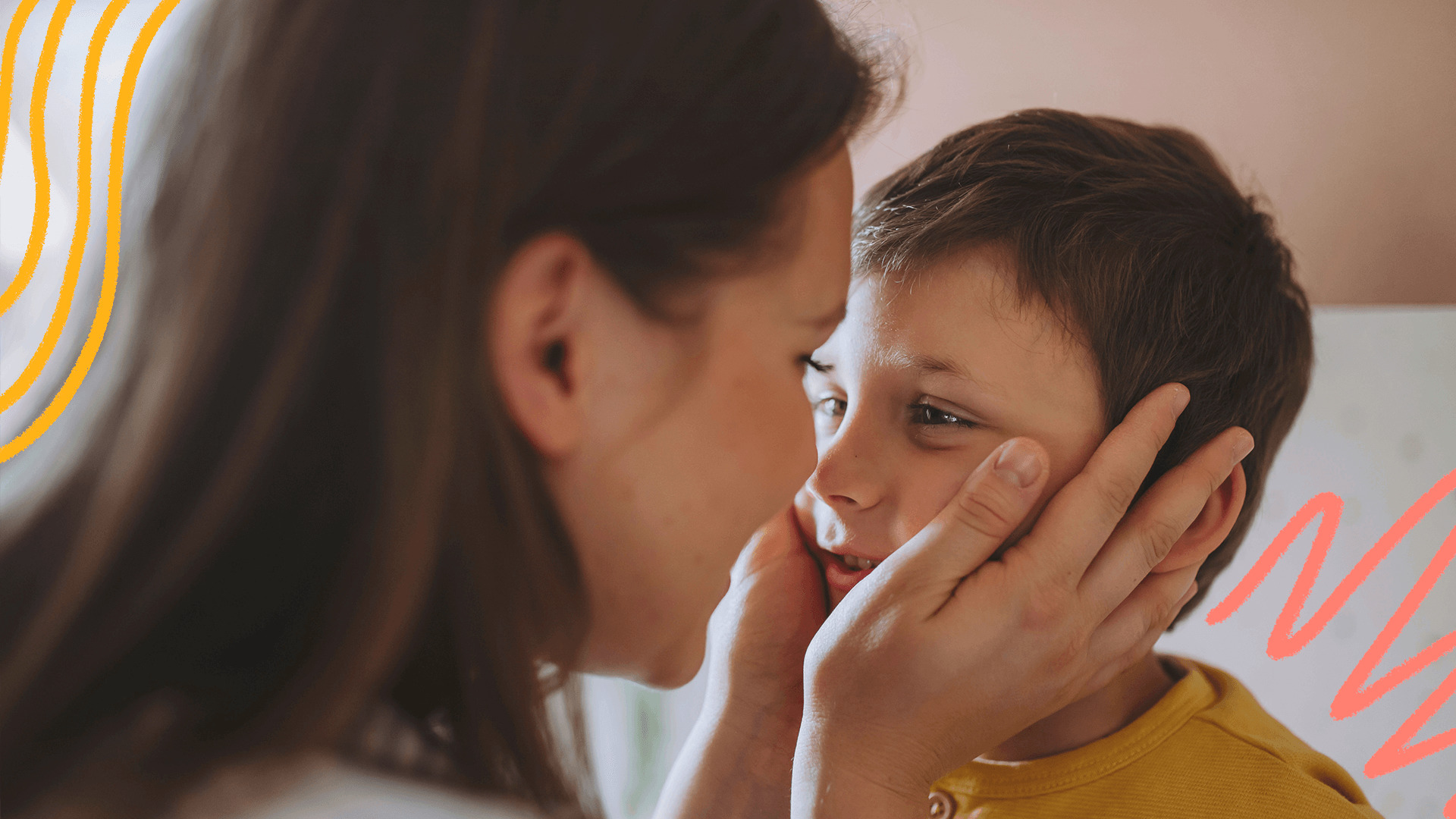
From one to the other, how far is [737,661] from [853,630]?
0.79ft

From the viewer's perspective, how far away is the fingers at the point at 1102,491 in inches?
31.6

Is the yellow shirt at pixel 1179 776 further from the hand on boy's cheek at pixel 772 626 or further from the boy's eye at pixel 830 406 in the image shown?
the boy's eye at pixel 830 406

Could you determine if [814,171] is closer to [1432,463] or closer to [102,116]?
[1432,463]

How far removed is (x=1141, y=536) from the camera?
32.7 inches

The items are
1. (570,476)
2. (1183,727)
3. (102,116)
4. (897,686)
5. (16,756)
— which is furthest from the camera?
(102,116)

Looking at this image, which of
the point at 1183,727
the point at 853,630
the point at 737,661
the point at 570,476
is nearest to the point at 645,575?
the point at 570,476

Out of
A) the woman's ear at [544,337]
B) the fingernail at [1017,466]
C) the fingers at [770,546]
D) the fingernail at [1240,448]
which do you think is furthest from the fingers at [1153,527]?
the woman's ear at [544,337]

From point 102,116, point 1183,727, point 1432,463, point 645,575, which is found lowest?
point 1183,727

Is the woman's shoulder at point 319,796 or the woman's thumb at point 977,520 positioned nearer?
the woman's shoulder at point 319,796

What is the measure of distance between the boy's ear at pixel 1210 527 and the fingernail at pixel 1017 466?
0.19 m

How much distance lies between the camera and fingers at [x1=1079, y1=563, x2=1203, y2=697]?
0.84 meters

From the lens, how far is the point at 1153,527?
2.73 ft

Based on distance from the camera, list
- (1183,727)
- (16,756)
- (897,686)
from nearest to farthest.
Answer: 1. (16,756)
2. (897,686)
3. (1183,727)

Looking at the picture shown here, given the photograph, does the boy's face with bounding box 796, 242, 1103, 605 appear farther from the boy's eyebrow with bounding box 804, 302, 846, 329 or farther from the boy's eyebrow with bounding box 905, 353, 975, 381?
the boy's eyebrow with bounding box 804, 302, 846, 329
